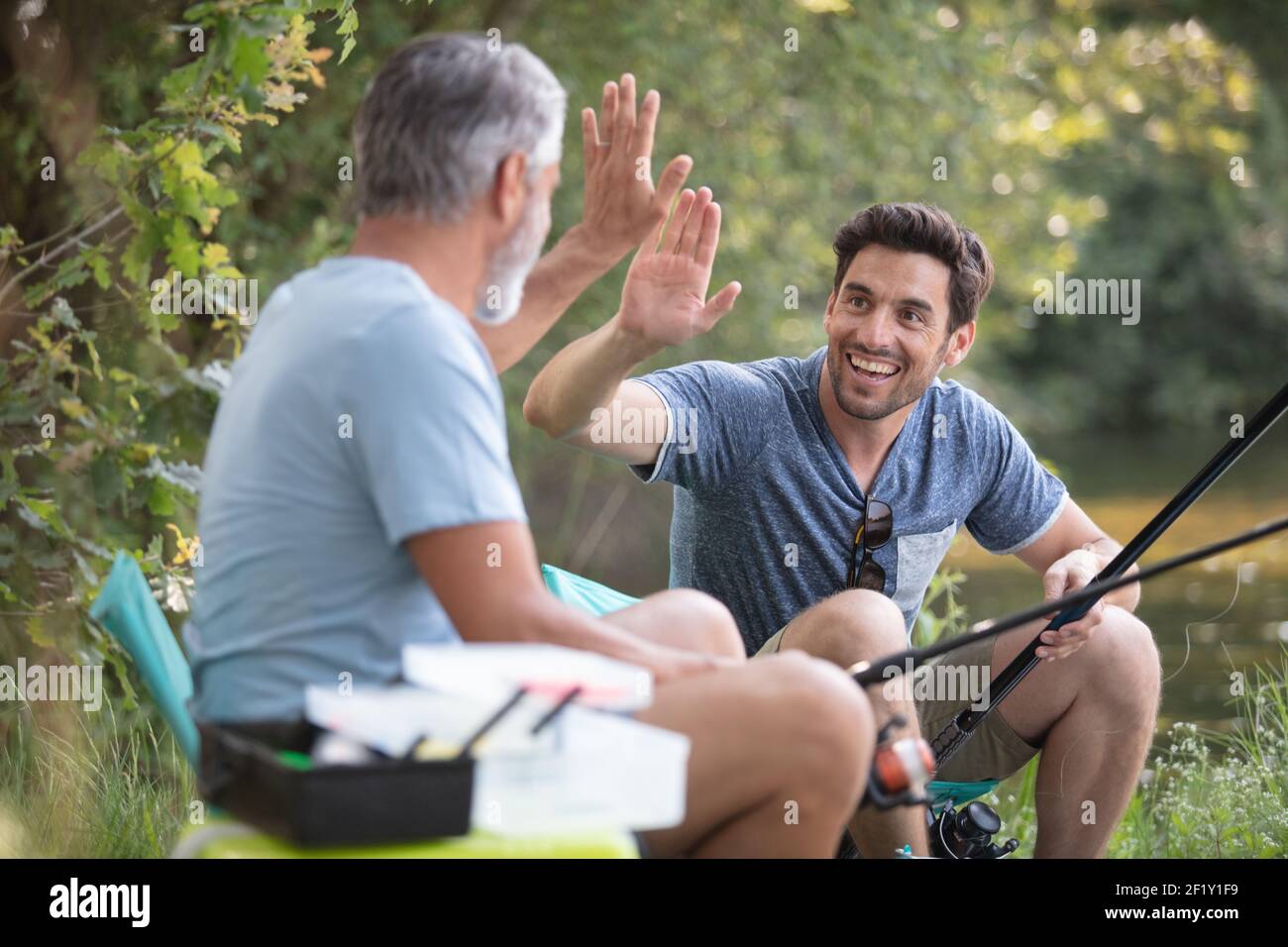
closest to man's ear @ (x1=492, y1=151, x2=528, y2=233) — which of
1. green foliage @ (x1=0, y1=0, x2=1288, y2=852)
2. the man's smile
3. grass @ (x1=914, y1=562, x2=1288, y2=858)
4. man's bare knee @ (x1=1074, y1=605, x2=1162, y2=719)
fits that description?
green foliage @ (x1=0, y1=0, x2=1288, y2=852)

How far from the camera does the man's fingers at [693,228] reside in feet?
8.80

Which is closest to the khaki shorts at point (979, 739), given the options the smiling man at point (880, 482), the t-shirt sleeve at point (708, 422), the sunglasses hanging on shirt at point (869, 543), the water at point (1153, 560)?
the smiling man at point (880, 482)

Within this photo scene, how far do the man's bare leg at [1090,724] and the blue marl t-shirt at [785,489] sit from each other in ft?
0.97

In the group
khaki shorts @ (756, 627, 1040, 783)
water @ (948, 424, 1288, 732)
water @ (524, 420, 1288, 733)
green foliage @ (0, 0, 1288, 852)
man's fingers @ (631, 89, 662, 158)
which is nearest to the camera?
man's fingers @ (631, 89, 662, 158)

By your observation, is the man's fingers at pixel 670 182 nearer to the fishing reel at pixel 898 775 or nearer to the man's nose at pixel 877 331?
the man's nose at pixel 877 331

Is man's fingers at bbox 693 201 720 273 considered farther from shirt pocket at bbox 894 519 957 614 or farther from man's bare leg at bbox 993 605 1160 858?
man's bare leg at bbox 993 605 1160 858

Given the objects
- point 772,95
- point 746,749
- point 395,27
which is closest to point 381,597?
point 746,749

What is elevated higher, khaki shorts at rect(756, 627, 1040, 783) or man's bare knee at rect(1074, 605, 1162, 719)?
man's bare knee at rect(1074, 605, 1162, 719)

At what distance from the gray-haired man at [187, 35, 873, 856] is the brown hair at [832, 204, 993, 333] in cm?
126

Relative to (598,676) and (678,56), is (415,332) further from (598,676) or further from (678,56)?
(678,56)

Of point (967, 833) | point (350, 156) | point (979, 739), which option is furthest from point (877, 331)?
point (350, 156)

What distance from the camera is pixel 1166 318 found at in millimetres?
21703

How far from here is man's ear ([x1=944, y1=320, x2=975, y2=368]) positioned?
325 cm

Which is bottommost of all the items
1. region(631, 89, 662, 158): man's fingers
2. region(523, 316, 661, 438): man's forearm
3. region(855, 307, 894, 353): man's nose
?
region(523, 316, 661, 438): man's forearm
